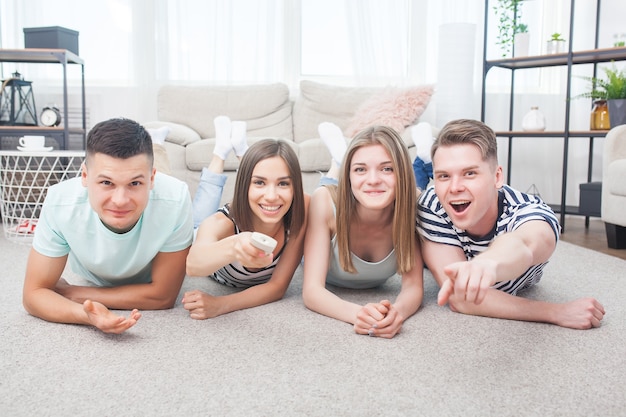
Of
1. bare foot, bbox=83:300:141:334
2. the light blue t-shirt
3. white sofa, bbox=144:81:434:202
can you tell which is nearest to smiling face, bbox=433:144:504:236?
the light blue t-shirt

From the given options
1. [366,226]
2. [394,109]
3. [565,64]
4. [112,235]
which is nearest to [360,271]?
[366,226]

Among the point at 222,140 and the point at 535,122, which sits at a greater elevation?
the point at 535,122

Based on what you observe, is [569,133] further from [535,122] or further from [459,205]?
[459,205]

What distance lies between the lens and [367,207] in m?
1.54

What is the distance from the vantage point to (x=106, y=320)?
49.6 inches

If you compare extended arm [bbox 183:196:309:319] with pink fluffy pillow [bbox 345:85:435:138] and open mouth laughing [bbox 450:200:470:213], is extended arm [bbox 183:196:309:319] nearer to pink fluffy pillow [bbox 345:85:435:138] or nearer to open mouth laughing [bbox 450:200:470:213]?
open mouth laughing [bbox 450:200:470:213]

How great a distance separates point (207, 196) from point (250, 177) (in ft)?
2.52

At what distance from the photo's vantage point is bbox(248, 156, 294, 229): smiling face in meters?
1.52

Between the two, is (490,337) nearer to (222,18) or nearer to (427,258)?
(427,258)

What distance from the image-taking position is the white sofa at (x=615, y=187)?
8.43ft

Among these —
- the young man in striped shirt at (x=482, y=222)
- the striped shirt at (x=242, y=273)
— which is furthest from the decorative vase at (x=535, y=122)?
the striped shirt at (x=242, y=273)

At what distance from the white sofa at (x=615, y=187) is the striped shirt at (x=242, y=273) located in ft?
5.69

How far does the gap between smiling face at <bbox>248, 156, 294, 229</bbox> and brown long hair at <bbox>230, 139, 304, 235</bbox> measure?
0.04 feet

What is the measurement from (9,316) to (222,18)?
3129 mm
